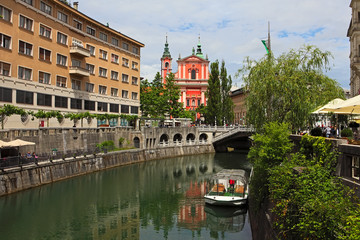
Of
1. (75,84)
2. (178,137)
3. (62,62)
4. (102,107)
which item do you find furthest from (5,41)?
(178,137)

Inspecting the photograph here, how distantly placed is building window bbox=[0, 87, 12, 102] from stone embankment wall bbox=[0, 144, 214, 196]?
34.5 feet

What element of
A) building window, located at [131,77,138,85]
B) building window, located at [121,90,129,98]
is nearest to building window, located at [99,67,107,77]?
building window, located at [121,90,129,98]

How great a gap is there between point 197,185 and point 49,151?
20.3 m

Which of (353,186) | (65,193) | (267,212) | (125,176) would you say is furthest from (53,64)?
(353,186)

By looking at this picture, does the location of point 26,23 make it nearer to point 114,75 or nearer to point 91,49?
point 91,49

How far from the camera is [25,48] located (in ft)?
152

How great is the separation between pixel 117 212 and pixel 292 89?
2018 centimetres

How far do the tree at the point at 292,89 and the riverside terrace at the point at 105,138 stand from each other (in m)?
8.90

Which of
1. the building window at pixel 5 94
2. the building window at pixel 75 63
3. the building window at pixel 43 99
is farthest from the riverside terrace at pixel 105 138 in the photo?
the building window at pixel 75 63

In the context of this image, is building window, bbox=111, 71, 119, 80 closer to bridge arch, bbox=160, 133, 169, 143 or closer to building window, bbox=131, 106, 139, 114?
building window, bbox=131, 106, 139, 114

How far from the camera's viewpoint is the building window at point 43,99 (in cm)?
4912

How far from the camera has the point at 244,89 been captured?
37438 mm

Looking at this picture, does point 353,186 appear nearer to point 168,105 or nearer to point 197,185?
point 197,185

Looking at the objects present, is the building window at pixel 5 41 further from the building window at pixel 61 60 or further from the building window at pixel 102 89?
the building window at pixel 102 89
